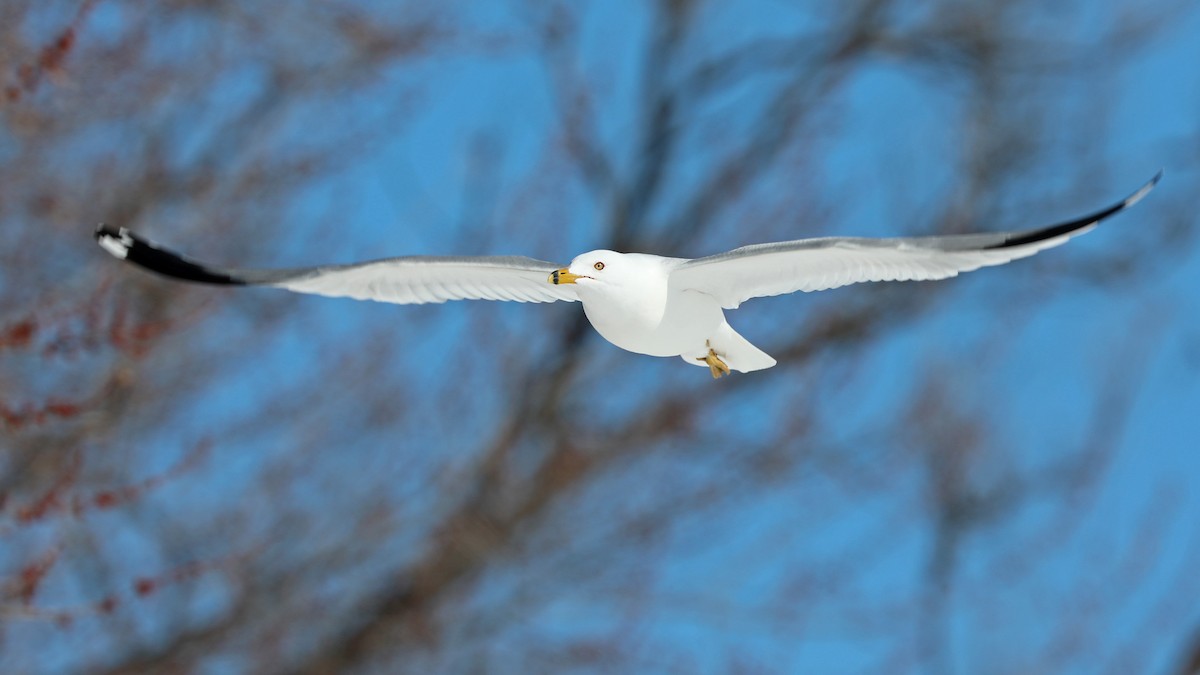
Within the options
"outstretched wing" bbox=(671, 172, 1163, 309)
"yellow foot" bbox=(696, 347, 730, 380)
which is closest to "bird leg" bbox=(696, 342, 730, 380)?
"yellow foot" bbox=(696, 347, 730, 380)

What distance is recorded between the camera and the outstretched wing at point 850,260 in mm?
2395

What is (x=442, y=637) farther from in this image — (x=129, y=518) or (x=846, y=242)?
(x=846, y=242)

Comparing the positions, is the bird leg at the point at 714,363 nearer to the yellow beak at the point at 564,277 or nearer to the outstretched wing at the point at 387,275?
the outstretched wing at the point at 387,275

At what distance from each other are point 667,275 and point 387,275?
0.63 m

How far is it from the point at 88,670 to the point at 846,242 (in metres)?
4.57

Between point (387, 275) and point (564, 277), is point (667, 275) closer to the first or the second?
point (564, 277)

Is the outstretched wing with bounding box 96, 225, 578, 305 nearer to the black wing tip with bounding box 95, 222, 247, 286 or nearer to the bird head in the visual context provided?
the black wing tip with bounding box 95, 222, 247, 286

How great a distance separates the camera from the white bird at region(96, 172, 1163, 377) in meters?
2.39

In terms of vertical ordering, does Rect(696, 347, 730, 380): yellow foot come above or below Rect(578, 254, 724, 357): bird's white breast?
above

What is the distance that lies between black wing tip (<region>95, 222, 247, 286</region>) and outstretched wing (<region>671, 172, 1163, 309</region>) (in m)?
0.86

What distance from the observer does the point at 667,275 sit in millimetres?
2490

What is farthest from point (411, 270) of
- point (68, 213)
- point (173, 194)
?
point (173, 194)

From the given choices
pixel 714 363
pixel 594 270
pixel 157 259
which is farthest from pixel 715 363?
pixel 157 259

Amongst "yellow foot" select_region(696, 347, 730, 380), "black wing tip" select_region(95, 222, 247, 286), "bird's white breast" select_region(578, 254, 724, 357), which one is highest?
"black wing tip" select_region(95, 222, 247, 286)
